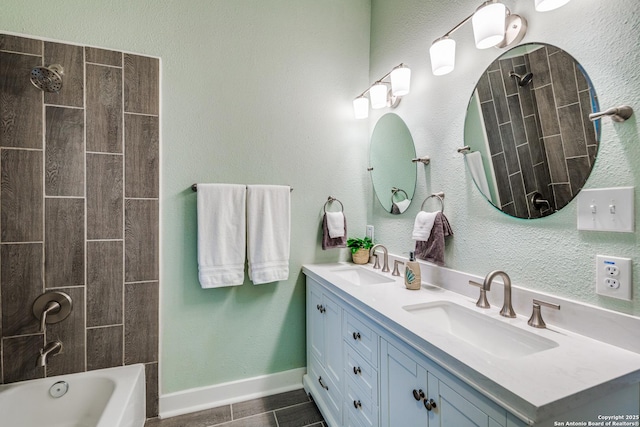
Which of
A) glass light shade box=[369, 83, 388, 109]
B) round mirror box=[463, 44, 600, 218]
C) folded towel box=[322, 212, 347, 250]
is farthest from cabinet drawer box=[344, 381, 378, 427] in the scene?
glass light shade box=[369, 83, 388, 109]

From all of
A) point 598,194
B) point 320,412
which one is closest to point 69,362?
point 320,412

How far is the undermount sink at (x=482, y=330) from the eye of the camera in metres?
0.99

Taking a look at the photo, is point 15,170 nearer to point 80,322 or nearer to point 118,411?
point 80,322

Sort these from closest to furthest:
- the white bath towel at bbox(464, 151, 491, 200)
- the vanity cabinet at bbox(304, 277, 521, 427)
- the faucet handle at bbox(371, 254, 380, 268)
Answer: the vanity cabinet at bbox(304, 277, 521, 427) → the white bath towel at bbox(464, 151, 491, 200) → the faucet handle at bbox(371, 254, 380, 268)

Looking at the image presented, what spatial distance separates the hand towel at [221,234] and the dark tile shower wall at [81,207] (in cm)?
26

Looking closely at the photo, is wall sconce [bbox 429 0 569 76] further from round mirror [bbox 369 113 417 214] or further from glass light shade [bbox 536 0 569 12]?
round mirror [bbox 369 113 417 214]

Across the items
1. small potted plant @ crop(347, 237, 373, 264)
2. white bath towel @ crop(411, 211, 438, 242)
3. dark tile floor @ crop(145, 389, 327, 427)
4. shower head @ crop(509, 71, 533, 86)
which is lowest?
dark tile floor @ crop(145, 389, 327, 427)

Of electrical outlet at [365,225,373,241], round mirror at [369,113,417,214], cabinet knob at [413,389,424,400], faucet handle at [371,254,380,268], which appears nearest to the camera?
cabinet knob at [413,389,424,400]

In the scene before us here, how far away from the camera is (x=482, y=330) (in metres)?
1.14

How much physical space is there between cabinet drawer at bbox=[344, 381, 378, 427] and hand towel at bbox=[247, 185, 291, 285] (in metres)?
0.78

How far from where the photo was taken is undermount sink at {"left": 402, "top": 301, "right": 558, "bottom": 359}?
99cm

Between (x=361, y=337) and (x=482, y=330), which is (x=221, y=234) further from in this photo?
(x=482, y=330)

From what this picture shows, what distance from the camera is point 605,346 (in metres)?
0.89

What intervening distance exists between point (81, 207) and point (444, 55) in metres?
2.01
